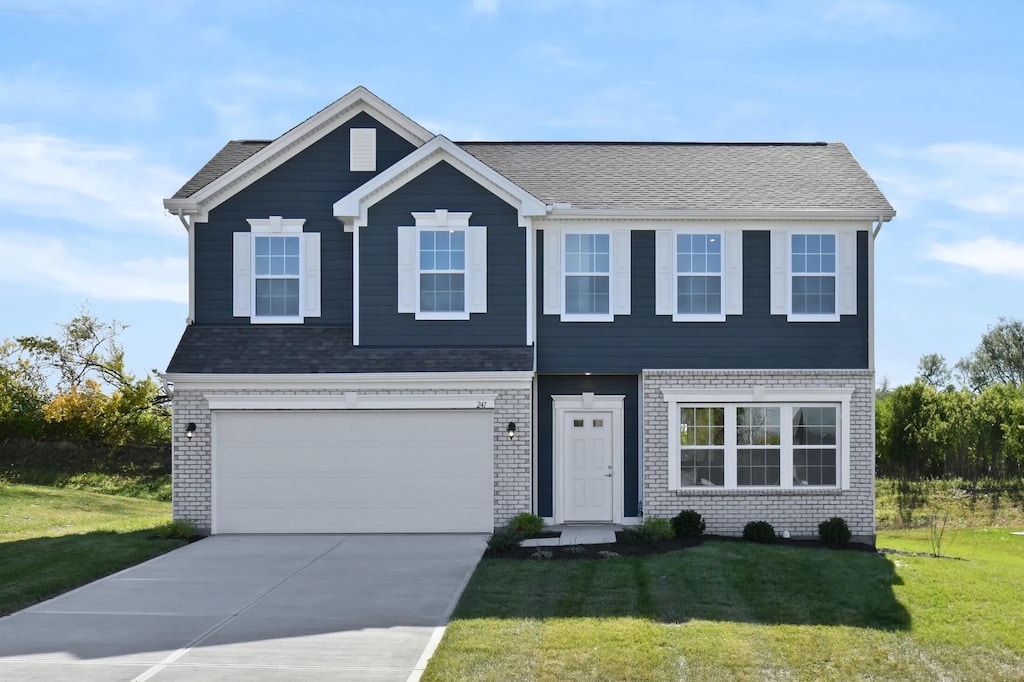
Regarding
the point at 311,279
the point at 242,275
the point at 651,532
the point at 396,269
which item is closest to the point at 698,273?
the point at 651,532

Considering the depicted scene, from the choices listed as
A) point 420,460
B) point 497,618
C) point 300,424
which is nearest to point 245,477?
point 300,424

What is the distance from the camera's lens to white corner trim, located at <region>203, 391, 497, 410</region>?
19156 mm

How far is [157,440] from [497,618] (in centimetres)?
2302

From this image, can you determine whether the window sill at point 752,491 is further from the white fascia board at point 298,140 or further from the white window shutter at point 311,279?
the white fascia board at point 298,140

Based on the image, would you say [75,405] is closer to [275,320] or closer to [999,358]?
[275,320]

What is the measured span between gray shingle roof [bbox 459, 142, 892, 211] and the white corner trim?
401 centimetres

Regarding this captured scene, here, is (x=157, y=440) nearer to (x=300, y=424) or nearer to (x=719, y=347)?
(x=300, y=424)

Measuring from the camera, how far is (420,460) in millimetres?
19391

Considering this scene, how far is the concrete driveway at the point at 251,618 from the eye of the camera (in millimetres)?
10484

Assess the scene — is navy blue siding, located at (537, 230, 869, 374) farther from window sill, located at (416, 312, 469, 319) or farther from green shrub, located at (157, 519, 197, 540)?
green shrub, located at (157, 519, 197, 540)

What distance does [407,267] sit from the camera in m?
19.7

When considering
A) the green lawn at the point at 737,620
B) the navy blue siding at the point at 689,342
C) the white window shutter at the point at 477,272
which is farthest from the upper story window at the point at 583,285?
the green lawn at the point at 737,620

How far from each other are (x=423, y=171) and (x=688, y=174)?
211 inches

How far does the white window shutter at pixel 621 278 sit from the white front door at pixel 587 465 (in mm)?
1999
